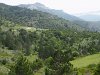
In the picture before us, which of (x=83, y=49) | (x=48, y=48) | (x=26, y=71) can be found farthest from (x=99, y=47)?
(x=26, y=71)

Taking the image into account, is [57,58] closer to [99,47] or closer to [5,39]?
[99,47]

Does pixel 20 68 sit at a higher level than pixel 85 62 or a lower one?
higher

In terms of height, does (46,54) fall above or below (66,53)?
below

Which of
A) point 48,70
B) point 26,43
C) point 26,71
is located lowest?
point 26,43

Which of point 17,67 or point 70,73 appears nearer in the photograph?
point 70,73

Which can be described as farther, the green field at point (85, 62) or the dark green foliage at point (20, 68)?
the green field at point (85, 62)

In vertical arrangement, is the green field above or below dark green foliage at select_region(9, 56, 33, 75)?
below

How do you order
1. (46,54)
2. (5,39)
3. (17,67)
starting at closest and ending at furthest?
(17,67), (46,54), (5,39)

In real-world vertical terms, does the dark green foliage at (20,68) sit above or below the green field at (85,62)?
above

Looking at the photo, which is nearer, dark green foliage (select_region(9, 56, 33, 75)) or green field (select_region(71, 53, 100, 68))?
dark green foliage (select_region(9, 56, 33, 75))

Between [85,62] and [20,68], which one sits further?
[85,62]

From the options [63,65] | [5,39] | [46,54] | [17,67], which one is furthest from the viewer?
[5,39]
